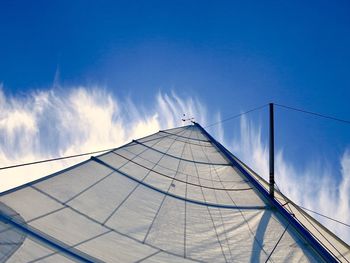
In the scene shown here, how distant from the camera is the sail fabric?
313cm

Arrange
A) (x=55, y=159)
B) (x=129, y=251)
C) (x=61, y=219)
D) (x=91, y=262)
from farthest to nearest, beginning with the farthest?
(x=55, y=159), (x=61, y=219), (x=129, y=251), (x=91, y=262)

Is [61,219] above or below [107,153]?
below

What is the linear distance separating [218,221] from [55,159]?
276 cm

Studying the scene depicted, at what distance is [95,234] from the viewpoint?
3.46 meters

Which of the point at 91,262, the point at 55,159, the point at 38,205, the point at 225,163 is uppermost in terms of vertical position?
the point at 225,163

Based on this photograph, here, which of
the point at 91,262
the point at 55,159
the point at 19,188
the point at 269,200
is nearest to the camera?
the point at 91,262

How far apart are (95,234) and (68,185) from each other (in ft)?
3.48

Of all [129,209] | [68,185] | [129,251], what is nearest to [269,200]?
[129,209]

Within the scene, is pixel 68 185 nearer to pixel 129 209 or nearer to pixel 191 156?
pixel 129 209

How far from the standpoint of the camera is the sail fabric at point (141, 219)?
10.3 feet

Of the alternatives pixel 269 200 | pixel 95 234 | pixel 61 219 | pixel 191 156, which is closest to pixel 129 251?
pixel 95 234

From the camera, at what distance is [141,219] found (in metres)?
4.04

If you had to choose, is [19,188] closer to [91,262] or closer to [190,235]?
[91,262]

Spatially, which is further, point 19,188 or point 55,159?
point 55,159
